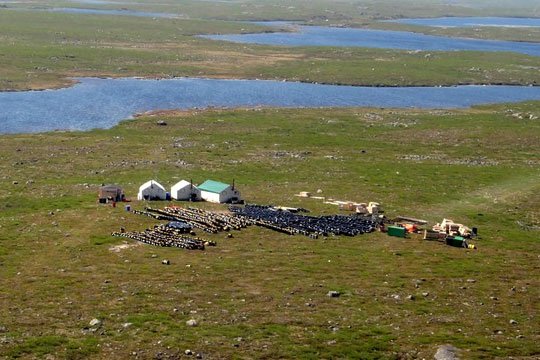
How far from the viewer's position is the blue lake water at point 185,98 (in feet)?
354

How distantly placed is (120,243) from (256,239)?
31.0 feet

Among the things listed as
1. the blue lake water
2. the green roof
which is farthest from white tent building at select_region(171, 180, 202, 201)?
the blue lake water

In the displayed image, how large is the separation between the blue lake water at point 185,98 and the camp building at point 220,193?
A: 132 feet

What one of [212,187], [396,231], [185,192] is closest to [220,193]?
[212,187]

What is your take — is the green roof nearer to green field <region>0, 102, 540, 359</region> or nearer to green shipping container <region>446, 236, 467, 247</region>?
green field <region>0, 102, 540, 359</region>

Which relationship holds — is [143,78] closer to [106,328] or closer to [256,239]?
[256,239]

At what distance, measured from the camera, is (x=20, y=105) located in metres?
114

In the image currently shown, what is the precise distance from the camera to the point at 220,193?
215ft

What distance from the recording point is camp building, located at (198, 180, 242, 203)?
6581 centimetres

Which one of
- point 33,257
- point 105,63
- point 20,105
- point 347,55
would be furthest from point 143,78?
point 33,257

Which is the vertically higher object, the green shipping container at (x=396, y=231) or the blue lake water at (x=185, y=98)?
the green shipping container at (x=396, y=231)

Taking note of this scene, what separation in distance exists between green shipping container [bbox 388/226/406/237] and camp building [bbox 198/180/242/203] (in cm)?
1428

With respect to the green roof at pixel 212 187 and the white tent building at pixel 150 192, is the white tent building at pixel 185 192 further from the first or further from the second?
the white tent building at pixel 150 192

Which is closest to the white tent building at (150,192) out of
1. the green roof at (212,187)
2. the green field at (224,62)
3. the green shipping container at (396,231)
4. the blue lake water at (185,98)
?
the green roof at (212,187)
